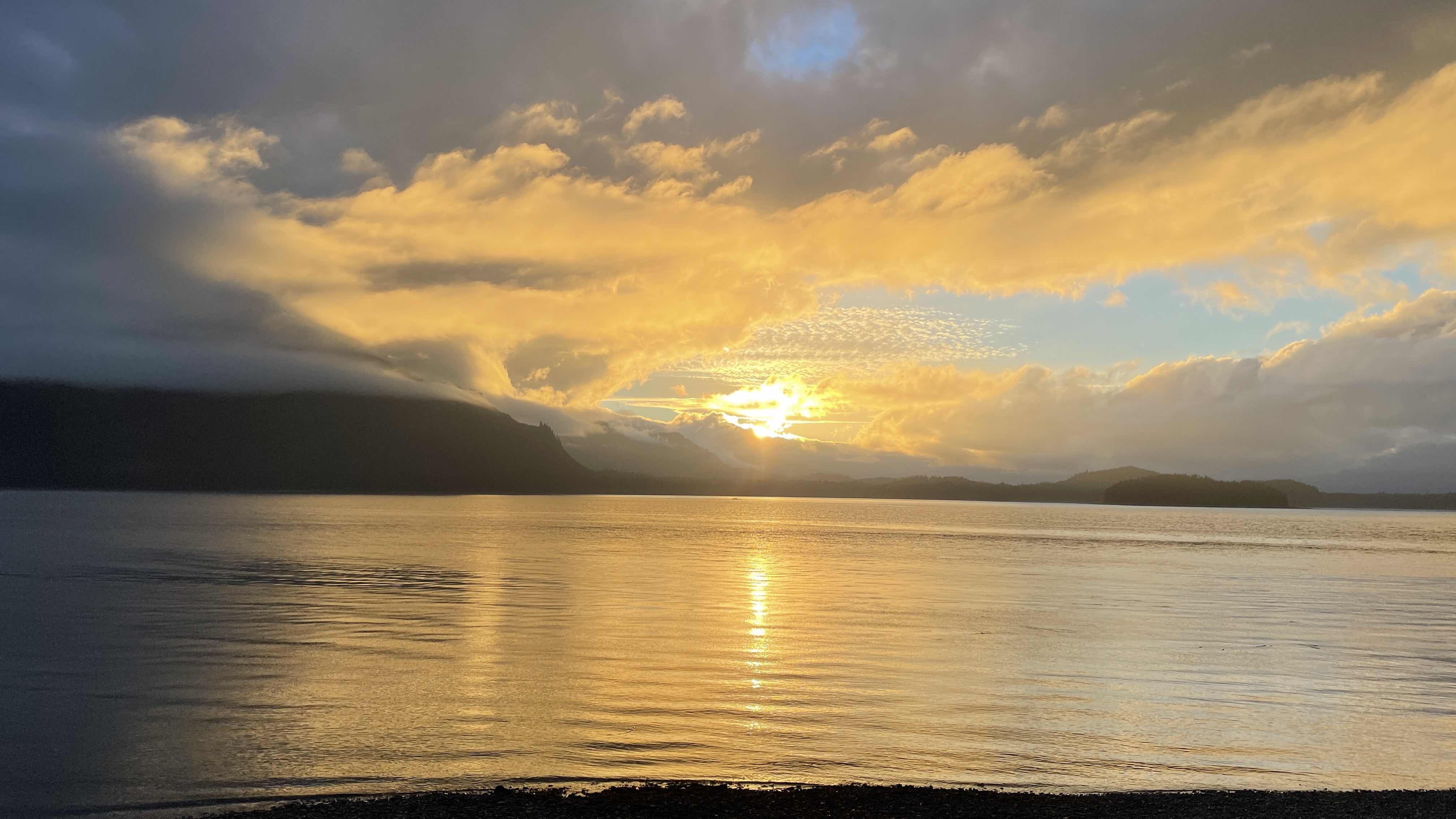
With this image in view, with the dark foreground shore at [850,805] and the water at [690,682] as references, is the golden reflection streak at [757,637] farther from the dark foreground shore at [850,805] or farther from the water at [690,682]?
the dark foreground shore at [850,805]

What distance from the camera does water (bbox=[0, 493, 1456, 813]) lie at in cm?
1730

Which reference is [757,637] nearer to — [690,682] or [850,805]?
[690,682]

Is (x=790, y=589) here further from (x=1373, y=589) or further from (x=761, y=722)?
(x=1373, y=589)

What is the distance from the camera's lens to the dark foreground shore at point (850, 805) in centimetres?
1391

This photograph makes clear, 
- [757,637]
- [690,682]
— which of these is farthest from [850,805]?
[757,637]

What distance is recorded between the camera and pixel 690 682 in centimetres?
2522

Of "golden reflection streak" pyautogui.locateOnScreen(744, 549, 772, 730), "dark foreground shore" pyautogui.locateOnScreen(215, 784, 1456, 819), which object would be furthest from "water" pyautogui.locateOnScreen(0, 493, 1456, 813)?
"dark foreground shore" pyautogui.locateOnScreen(215, 784, 1456, 819)

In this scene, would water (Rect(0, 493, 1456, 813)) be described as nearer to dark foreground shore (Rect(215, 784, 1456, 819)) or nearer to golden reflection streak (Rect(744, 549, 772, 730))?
golden reflection streak (Rect(744, 549, 772, 730))

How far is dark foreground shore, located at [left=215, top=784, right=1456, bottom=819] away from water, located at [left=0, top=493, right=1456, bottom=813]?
138 centimetres

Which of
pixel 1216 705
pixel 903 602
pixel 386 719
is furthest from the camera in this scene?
pixel 903 602

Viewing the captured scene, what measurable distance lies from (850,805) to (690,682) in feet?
37.0

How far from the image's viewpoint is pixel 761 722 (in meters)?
20.6

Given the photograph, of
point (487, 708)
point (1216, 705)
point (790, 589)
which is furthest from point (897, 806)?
point (790, 589)

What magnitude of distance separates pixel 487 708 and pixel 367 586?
34086 millimetres
